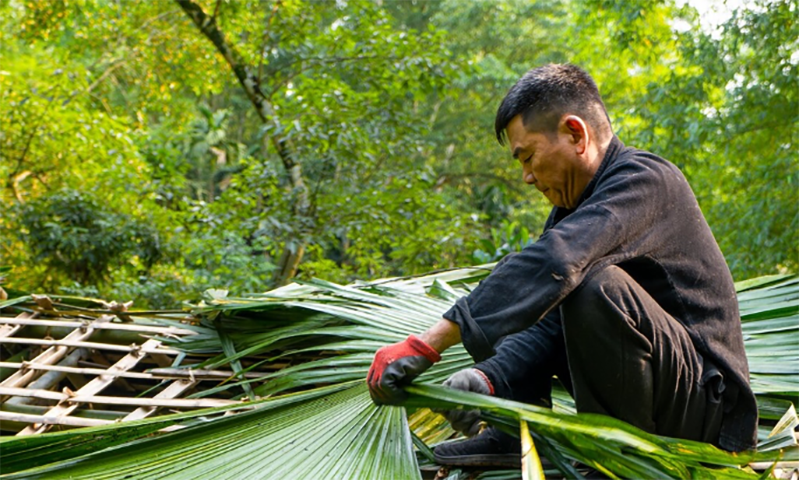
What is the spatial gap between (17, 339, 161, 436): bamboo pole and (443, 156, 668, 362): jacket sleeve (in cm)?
106

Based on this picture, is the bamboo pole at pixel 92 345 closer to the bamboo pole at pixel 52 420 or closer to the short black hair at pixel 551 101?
the bamboo pole at pixel 52 420

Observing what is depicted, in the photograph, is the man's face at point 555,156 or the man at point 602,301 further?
the man's face at point 555,156

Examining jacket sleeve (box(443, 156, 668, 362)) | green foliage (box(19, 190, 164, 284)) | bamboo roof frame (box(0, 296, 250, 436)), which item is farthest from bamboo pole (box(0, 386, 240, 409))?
green foliage (box(19, 190, 164, 284))

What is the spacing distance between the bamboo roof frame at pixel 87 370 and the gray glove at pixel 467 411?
503 mm

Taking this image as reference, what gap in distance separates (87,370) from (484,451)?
1164 mm

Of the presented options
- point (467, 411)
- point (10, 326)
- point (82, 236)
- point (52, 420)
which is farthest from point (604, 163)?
point (82, 236)

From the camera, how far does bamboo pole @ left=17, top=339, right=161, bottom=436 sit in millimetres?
1758

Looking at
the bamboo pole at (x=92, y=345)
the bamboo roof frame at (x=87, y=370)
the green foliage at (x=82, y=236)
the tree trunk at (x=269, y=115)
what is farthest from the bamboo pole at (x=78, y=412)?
the green foliage at (x=82, y=236)

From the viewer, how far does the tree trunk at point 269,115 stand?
527cm

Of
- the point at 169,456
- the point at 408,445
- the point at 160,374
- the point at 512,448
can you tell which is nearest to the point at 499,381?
the point at 512,448

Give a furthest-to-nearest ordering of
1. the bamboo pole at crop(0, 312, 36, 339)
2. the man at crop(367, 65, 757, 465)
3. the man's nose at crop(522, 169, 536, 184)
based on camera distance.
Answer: the bamboo pole at crop(0, 312, 36, 339)
the man's nose at crop(522, 169, 536, 184)
the man at crop(367, 65, 757, 465)

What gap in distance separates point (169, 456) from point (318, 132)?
12.7 ft

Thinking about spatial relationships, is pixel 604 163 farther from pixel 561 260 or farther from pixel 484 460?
pixel 484 460

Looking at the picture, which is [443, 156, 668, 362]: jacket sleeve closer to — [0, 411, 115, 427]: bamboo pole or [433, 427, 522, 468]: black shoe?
[433, 427, 522, 468]: black shoe
